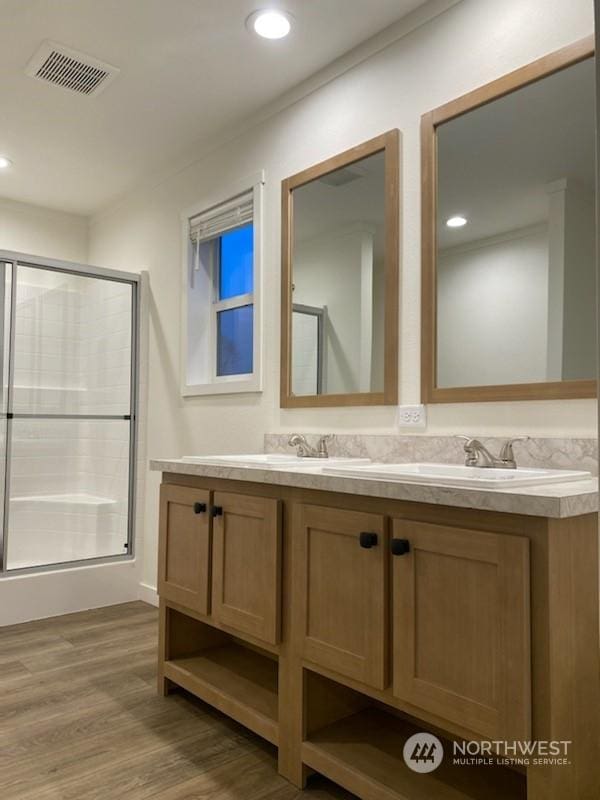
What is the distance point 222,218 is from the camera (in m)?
3.28

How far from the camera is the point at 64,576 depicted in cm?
345

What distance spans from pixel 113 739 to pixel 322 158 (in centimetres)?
235

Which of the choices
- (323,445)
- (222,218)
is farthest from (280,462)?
(222,218)

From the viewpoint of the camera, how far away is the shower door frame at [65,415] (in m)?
→ 3.38

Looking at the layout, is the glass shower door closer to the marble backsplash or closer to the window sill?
the window sill

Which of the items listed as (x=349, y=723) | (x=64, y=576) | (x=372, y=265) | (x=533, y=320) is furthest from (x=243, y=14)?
(x=64, y=576)

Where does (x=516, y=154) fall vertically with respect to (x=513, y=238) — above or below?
above

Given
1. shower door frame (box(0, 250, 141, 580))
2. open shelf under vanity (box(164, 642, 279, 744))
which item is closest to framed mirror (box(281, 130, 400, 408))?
open shelf under vanity (box(164, 642, 279, 744))

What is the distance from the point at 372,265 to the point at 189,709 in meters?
1.78

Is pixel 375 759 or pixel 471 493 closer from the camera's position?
pixel 471 493

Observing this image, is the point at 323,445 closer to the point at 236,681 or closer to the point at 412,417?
the point at 412,417

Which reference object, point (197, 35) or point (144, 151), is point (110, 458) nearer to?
point (144, 151)

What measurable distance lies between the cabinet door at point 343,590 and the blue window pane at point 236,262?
174 centimetres

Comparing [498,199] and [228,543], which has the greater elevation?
[498,199]
